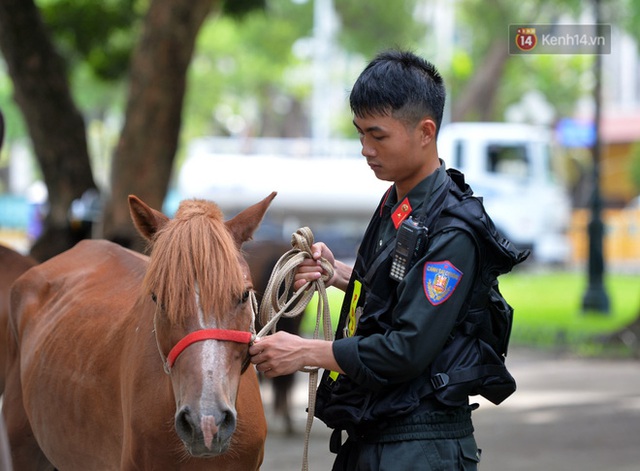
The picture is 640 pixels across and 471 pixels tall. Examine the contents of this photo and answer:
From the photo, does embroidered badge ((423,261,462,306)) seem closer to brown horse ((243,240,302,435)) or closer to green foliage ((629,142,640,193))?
brown horse ((243,240,302,435))

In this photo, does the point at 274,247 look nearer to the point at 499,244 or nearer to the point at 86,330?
the point at 86,330

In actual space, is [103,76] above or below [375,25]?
below

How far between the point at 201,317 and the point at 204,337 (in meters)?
0.08

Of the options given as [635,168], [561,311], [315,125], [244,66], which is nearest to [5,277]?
[561,311]

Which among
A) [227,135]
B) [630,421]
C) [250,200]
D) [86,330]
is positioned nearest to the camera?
[86,330]

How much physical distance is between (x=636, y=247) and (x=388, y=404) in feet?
89.2

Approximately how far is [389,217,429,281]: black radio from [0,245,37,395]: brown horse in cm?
340

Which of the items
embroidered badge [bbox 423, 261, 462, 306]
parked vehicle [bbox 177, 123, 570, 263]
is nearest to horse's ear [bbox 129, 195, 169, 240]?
embroidered badge [bbox 423, 261, 462, 306]

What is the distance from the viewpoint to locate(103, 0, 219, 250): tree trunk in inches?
381

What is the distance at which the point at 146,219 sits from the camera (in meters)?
3.50

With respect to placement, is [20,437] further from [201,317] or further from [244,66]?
[244,66]

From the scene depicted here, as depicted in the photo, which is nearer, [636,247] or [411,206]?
[411,206]

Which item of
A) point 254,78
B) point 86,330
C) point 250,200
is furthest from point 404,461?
point 254,78

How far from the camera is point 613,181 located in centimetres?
3881
